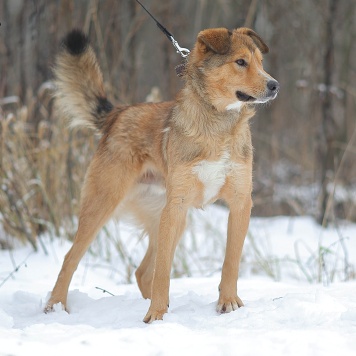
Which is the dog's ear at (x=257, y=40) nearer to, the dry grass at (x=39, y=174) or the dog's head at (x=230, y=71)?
the dog's head at (x=230, y=71)

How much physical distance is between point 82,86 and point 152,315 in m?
1.94

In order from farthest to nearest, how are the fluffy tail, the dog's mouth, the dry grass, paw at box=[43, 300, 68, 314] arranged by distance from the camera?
1. the dry grass
2. the fluffy tail
3. paw at box=[43, 300, 68, 314]
4. the dog's mouth

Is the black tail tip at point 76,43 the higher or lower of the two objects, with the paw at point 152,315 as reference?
higher

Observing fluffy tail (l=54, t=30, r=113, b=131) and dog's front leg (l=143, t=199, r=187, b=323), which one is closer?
dog's front leg (l=143, t=199, r=187, b=323)

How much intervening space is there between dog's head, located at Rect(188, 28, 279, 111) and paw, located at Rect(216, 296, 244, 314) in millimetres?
1134

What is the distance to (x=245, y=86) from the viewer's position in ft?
12.3

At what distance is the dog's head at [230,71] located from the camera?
3725 mm

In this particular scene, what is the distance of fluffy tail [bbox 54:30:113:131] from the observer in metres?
4.76

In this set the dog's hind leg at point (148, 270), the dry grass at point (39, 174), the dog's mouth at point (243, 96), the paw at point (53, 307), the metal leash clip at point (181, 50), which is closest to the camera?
the dog's mouth at point (243, 96)

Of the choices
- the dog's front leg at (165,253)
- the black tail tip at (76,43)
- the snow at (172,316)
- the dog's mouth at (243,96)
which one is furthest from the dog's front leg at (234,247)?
the black tail tip at (76,43)

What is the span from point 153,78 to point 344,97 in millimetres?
5212

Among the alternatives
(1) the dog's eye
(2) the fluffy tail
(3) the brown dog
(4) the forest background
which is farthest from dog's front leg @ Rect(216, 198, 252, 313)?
(4) the forest background

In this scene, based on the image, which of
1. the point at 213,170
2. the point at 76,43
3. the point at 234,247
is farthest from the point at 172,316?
the point at 76,43

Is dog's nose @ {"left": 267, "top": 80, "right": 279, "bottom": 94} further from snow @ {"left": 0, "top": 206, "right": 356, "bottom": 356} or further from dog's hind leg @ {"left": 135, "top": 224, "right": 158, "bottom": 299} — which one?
dog's hind leg @ {"left": 135, "top": 224, "right": 158, "bottom": 299}
